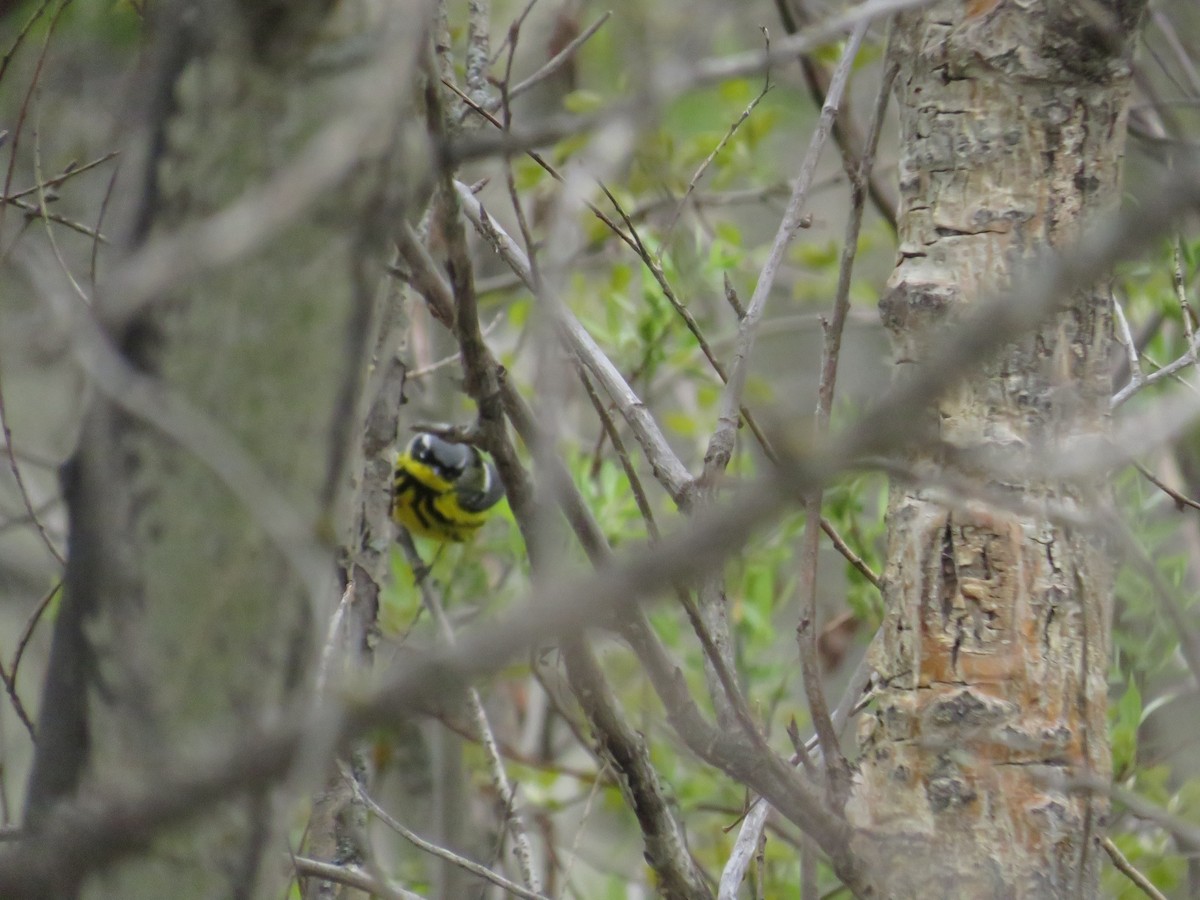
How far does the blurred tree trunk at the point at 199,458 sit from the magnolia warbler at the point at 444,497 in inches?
105

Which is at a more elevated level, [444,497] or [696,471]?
[696,471]

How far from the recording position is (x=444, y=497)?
367 centimetres

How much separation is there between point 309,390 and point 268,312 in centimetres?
6

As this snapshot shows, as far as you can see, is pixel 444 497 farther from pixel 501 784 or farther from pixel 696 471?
pixel 501 784

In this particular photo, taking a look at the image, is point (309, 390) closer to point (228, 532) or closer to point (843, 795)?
point (228, 532)

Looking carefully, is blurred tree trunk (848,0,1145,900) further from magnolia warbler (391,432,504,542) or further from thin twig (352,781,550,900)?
magnolia warbler (391,432,504,542)

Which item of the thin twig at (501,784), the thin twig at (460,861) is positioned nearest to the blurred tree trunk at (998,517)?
the thin twig at (460,861)

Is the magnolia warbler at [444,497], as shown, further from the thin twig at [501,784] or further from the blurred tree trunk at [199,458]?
the blurred tree trunk at [199,458]

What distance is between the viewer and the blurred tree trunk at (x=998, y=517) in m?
1.36

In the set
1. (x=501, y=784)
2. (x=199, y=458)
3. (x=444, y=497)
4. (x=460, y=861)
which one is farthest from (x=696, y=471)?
(x=199, y=458)

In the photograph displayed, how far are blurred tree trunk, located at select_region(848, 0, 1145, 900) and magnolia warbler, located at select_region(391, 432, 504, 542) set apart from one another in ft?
7.22

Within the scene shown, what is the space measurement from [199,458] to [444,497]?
9.13ft

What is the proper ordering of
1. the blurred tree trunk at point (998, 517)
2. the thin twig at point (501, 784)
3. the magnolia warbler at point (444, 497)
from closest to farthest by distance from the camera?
the blurred tree trunk at point (998, 517), the thin twig at point (501, 784), the magnolia warbler at point (444, 497)

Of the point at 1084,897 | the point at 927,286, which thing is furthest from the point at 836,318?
the point at 1084,897
